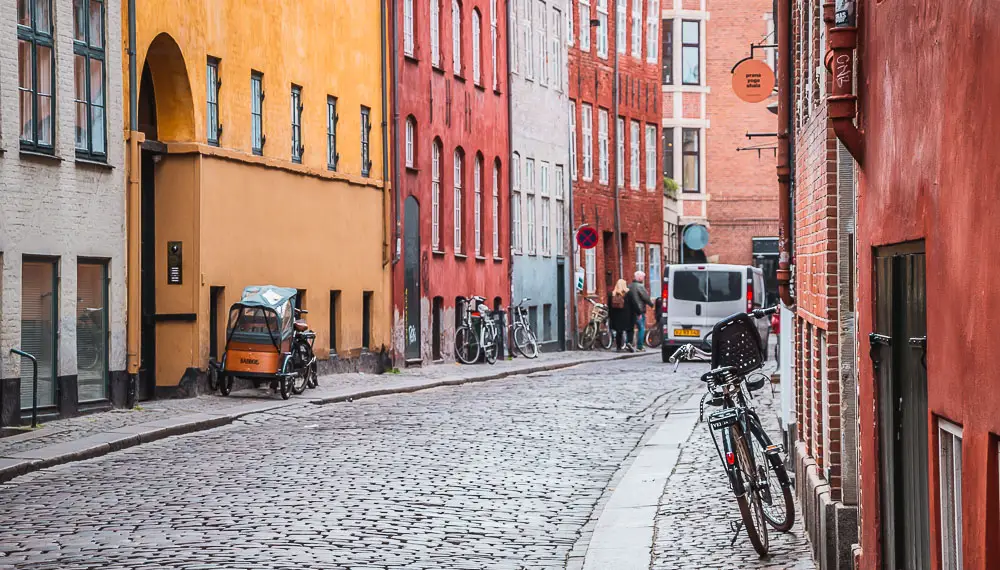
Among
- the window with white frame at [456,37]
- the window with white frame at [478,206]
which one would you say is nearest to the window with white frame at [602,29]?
the window with white frame at [478,206]

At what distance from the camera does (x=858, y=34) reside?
23.7ft

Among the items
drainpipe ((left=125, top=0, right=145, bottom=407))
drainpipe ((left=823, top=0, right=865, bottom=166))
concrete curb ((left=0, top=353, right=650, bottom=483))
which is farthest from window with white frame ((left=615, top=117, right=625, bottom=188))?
drainpipe ((left=823, top=0, right=865, bottom=166))

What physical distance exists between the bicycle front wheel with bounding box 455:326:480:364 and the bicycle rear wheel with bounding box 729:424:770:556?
25.8 metres

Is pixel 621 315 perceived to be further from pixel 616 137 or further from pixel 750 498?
pixel 750 498

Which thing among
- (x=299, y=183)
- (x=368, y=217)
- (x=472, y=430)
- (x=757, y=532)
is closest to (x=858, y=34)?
(x=757, y=532)

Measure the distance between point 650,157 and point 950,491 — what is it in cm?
5079

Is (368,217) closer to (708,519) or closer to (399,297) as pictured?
(399,297)

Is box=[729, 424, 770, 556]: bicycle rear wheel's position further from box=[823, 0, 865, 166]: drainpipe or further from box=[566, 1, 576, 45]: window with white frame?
box=[566, 1, 576, 45]: window with white frame

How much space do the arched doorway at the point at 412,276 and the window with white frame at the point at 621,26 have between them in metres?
19.0

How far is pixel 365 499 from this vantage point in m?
12.1

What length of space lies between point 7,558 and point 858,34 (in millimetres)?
5576

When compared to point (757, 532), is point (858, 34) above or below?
above

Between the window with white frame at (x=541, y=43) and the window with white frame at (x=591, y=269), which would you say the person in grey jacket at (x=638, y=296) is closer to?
the window with white frame at (x=591, y=269)

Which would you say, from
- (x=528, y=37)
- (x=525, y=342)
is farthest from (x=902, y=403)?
(x=528, y=37)
